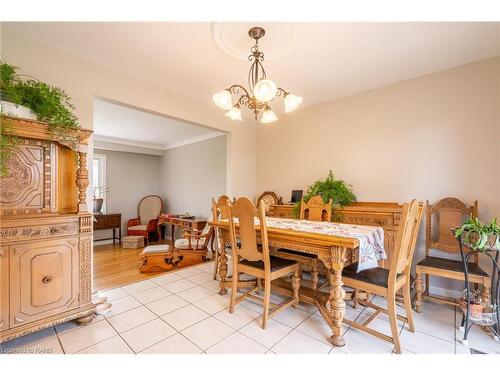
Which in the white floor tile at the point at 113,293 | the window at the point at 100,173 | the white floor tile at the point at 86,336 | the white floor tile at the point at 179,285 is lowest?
the white floor tile at the point at 179,285

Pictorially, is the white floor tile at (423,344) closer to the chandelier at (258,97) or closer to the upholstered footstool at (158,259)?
the chandelier at (258,97)

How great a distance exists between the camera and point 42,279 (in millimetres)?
1683

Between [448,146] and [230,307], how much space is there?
2920mm

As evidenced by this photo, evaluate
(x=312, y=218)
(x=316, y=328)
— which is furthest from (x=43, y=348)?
(x=312, y=218)

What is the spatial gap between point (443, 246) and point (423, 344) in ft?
3.90

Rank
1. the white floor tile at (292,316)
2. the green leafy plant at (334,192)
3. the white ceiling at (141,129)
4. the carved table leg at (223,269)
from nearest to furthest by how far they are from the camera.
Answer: the white floor tile at (292,316) < the carved table leg at (223,269) < the green leafy plant at (334,192) < the white ceiling at (141,129)

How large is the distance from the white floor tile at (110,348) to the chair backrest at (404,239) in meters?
1.94

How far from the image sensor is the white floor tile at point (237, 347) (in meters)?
1.57

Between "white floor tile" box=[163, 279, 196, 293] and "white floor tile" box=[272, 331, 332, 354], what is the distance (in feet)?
4.60

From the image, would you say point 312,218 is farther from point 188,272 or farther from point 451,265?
point 188,272

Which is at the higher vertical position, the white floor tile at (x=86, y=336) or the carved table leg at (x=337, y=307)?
the carved table leg at (x=337, y=307)

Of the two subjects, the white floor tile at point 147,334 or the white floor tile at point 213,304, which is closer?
the white floor tile at point 147,334

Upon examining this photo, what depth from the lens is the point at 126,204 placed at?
231 inches

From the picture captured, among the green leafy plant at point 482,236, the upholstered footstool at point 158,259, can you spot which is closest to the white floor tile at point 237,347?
the green leafy plant at point 482,236
